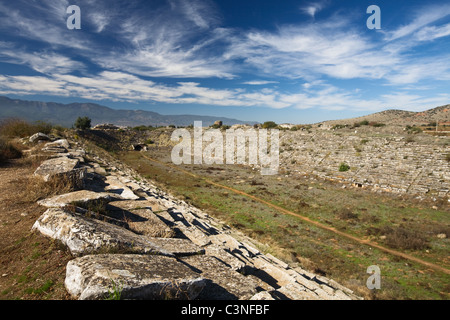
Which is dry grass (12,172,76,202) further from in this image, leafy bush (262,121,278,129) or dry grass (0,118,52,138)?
leafy bush (262,121,278,129)

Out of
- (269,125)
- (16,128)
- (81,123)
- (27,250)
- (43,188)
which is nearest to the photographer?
(27,250)

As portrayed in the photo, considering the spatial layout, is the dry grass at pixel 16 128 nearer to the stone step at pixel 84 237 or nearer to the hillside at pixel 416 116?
the stone step at pixel 84 237

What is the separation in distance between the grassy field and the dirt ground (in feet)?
29.8

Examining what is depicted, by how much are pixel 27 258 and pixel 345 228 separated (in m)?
16.7

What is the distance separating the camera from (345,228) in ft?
48.4

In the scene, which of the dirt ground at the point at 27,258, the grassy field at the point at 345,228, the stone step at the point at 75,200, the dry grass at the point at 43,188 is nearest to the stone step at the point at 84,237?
the dirt ground at the point at 27,258

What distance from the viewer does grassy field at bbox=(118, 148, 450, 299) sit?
31.9ft

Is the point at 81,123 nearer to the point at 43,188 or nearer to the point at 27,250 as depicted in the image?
the point at 43,188

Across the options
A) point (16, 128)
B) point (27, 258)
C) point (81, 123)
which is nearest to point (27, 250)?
point (27, 258)

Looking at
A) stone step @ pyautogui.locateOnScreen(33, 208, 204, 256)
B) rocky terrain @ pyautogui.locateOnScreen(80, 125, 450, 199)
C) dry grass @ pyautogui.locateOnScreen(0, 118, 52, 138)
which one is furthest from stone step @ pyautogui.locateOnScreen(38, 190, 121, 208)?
rocky terrain @ pyautogui.locateOnScreen(80, 125, 450, 199)

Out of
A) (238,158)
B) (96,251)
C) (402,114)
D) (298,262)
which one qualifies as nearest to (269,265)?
(298,262)

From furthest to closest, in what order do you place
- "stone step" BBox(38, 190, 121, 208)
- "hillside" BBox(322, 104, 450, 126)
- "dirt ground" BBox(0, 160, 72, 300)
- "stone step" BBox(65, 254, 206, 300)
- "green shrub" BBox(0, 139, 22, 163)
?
"hillside" BBox(322, 104, 450, 126) → "green shrub" BBox(0, 139, 22, 163) → "stone step" BBox(38, 190, 121, 208) → "dirt ground" BBox(0, 160, 72, 300) → "stone step" BBox(65, 254, 206, 300)
